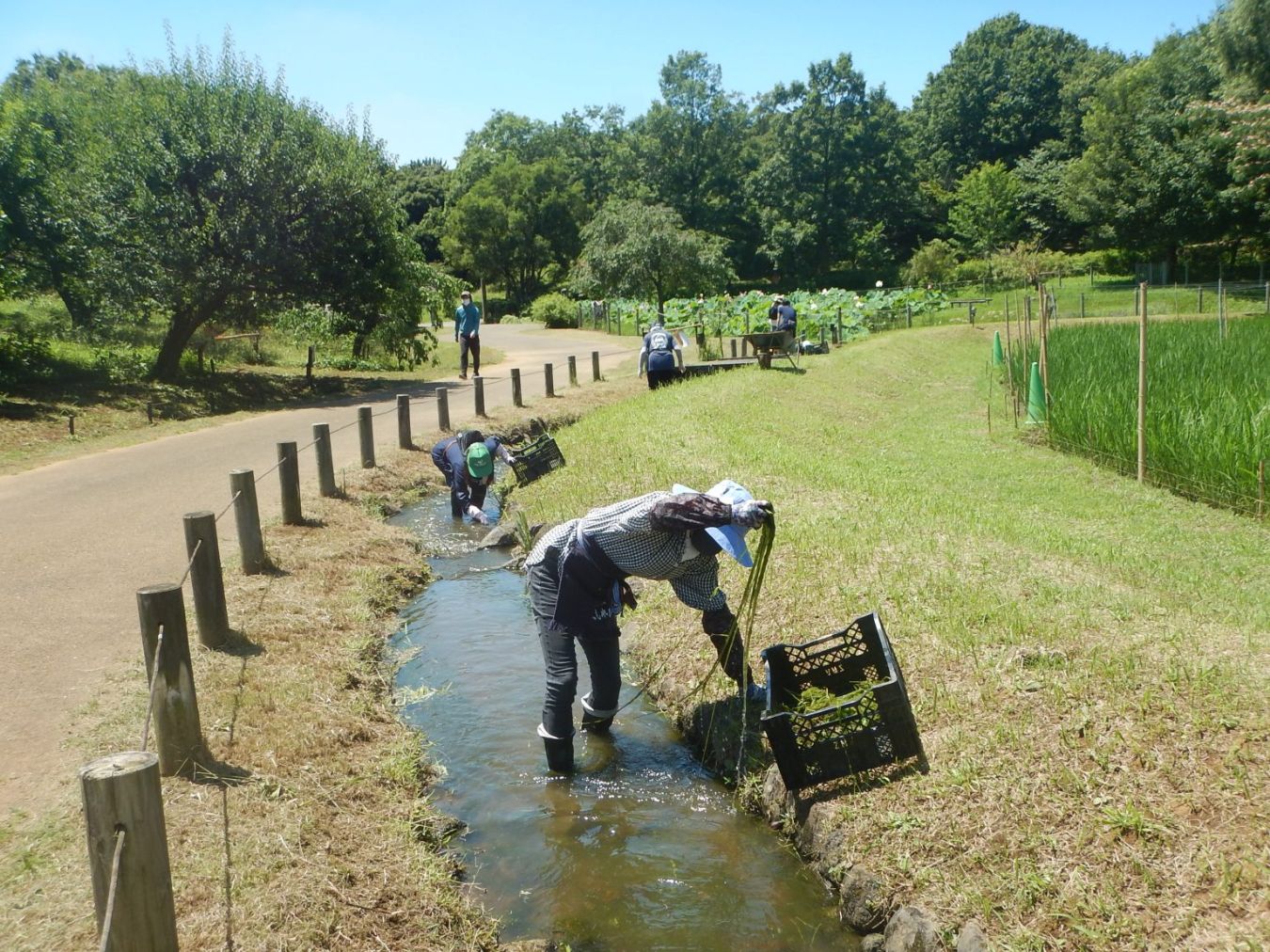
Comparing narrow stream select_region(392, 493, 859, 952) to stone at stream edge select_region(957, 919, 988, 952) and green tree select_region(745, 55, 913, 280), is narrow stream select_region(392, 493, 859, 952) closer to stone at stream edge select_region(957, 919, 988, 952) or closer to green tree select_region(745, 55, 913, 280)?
stone at stream edge select_region(957, 919, 988, 952)

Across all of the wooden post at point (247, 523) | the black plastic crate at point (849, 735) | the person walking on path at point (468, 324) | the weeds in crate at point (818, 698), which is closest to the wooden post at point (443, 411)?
the person walking on path at point (468, 324)

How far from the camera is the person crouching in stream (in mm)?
5199

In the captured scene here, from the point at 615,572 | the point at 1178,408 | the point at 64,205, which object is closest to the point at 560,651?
the point at 615,572

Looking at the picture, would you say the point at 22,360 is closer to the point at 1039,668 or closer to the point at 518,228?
the point at 1039,668

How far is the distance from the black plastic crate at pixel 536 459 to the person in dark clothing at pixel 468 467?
1.43 metres

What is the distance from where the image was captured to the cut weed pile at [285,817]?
3.98 m

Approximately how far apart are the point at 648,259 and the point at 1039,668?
25.3 metres

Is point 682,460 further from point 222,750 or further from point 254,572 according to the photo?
point 222,750

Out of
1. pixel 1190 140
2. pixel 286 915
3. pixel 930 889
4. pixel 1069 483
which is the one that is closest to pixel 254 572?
pixel 286 915

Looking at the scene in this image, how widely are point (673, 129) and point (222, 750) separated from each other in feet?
209

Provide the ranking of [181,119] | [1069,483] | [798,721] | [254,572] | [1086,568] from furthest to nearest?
[181,119] → [1069,483] → [254,572] → [1086,568] → [798,721]

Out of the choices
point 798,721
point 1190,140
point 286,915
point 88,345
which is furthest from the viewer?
point 1190,140

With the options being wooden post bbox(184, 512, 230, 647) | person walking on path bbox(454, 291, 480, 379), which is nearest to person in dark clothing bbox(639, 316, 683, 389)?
person walking on path bbox(454, 291, 480, 379)

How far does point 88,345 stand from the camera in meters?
24.3
